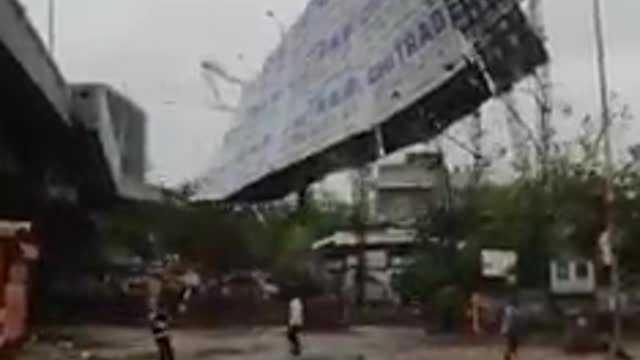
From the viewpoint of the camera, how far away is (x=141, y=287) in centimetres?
6088

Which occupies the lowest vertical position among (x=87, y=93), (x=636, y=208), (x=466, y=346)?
(x=466, y=346)

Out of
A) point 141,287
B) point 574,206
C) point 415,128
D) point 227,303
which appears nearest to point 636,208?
point 574,206

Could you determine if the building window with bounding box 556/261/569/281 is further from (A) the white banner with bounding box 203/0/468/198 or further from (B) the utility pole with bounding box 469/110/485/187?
(A) the white banner with bounding box 203/0/468/198

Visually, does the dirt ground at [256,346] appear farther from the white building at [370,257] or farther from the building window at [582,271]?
the white building at [370,257]

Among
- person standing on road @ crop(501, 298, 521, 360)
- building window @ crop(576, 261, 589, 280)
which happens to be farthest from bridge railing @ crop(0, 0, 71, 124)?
building window @ crop(576, 261, 589, 280)

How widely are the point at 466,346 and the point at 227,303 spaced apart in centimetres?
1744

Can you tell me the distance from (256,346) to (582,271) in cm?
1874

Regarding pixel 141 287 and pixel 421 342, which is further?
pixel 141 287

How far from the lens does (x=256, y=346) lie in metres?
42.3

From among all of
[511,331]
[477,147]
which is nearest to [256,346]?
[511,331]

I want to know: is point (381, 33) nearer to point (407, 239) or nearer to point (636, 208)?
point (636, 208)

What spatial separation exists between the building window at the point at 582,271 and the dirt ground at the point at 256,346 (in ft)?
22.8

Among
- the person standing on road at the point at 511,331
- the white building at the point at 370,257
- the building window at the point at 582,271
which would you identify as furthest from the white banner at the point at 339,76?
the person standing on road at the point at 511,331

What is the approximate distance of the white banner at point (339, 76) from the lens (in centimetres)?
4597
